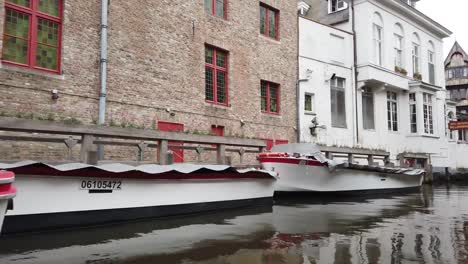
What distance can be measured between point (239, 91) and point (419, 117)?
498 inches

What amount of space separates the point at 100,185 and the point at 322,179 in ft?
23.0

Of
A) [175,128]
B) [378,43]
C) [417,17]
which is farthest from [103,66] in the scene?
[417,17]

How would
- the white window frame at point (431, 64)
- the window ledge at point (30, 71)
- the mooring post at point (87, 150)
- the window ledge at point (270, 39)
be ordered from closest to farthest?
the mooring post at point (87, 150) < the window ledge at point (30, 71) < the window ledge at point (270, 39) < the white window frame at point (431, 64)

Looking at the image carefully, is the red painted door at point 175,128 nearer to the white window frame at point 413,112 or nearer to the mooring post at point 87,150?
the mooring post at point 87,150

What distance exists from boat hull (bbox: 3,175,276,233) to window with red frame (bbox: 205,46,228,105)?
607cm

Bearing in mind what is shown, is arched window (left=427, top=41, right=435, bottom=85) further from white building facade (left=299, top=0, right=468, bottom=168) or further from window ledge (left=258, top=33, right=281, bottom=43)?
window ledge (left=258, top=33, right=281, bottom=43)

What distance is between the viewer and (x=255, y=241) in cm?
542

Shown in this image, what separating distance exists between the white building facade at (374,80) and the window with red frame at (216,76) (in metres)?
4.09

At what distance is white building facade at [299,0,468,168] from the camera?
18.2 metres

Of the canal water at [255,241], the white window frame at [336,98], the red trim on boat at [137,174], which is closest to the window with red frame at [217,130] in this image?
the red trim on boat at [137,174]

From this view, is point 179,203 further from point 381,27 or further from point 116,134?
point 381,27

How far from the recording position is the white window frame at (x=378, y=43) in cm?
2069

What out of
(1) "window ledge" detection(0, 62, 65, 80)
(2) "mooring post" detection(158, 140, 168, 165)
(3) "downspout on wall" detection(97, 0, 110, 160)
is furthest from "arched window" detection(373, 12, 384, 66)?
(2) "mooring post" detection(158, 140, 168, 165)

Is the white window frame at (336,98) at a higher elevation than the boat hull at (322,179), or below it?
higher
